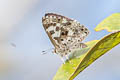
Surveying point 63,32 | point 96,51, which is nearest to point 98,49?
point 96,51

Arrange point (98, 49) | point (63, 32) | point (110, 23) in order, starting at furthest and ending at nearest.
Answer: point (63, 32), point (110, 23), point (98, 49)

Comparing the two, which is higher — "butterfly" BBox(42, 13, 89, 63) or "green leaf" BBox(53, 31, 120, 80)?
"green leaf" BBox(53, 31, 120, 80)

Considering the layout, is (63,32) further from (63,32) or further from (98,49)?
(98,49)

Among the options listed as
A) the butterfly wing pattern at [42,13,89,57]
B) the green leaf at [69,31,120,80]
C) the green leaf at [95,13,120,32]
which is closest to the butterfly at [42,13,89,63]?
the butterfly wing pattern at [42,13,89,57]

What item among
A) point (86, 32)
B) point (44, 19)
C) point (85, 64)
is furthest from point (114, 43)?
point (44, 19)

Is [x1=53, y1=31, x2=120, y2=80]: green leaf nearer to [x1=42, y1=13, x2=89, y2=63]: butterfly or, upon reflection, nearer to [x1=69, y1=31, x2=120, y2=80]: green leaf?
[x1=69, y1=31, x2=120, y2=80]: green leaf

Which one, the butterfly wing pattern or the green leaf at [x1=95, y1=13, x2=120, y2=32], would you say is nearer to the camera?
the green leaf at [x1=95, y1=13, x2=120, y2=32]
